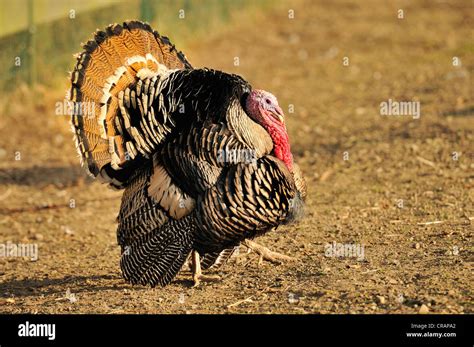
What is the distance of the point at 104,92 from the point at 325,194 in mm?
2903

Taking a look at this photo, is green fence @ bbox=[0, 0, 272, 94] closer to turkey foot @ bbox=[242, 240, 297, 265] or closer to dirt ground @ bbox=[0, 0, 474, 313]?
dirt ground @ bbox=[0, 0, 474, 313]

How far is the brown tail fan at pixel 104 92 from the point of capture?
22.2 ft

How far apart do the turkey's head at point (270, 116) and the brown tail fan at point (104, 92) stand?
0.86 meters

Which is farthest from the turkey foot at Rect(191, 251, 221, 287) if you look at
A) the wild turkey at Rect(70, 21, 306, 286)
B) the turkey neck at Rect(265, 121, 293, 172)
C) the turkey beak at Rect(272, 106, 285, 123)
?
the turkey beak at Rect(272, 106, 285, 123)

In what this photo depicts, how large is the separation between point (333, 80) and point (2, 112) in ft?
15.7

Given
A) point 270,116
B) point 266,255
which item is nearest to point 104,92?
point 270,116

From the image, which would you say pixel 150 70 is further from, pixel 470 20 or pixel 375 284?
pixel 470 20

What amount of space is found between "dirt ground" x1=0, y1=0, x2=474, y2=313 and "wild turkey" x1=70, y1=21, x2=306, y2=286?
448mm

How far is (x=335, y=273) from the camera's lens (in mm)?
6777

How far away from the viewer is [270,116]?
6.54 meters

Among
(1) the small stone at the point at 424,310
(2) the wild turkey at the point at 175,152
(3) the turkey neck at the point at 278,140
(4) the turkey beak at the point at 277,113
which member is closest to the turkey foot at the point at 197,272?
(2) the wild turkey at the point at 175,152

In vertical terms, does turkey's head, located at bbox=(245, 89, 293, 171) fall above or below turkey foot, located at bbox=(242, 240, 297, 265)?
above

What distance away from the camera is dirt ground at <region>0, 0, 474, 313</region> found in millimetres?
6527

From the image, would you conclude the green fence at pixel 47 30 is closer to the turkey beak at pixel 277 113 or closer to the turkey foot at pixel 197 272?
the turkey foot at pixel 197 272
